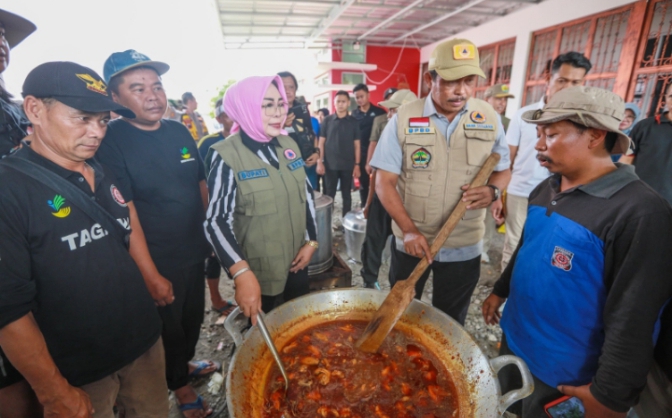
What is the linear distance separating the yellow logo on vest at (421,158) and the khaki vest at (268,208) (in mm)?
749

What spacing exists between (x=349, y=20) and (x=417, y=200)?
875cm

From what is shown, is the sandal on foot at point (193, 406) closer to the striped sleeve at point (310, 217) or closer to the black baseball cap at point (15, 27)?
the striped sleeve at point (310, 217)

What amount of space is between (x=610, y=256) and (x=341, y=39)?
11.6 meters

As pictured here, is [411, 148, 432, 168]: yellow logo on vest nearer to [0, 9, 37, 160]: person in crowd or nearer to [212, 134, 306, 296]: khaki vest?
[212, 134, 306, 296]: khaki vest

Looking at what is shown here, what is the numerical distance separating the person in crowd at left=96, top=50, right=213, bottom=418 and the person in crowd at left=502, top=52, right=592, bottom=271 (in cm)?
320

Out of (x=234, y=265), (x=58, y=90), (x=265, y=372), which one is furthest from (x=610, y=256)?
(x=58, y=90)

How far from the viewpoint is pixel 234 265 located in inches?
60.1

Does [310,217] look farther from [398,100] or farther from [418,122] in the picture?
[398,100]

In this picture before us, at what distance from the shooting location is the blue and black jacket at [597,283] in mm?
1054

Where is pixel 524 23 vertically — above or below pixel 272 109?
above

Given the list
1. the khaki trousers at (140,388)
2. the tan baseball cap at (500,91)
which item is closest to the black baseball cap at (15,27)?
the khaki trousers at (140,388)

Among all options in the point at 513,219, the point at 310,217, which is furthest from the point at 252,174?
the point at 513,219

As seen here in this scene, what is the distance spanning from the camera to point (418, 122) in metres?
2.00

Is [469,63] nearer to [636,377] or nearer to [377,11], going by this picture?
[636,377]
